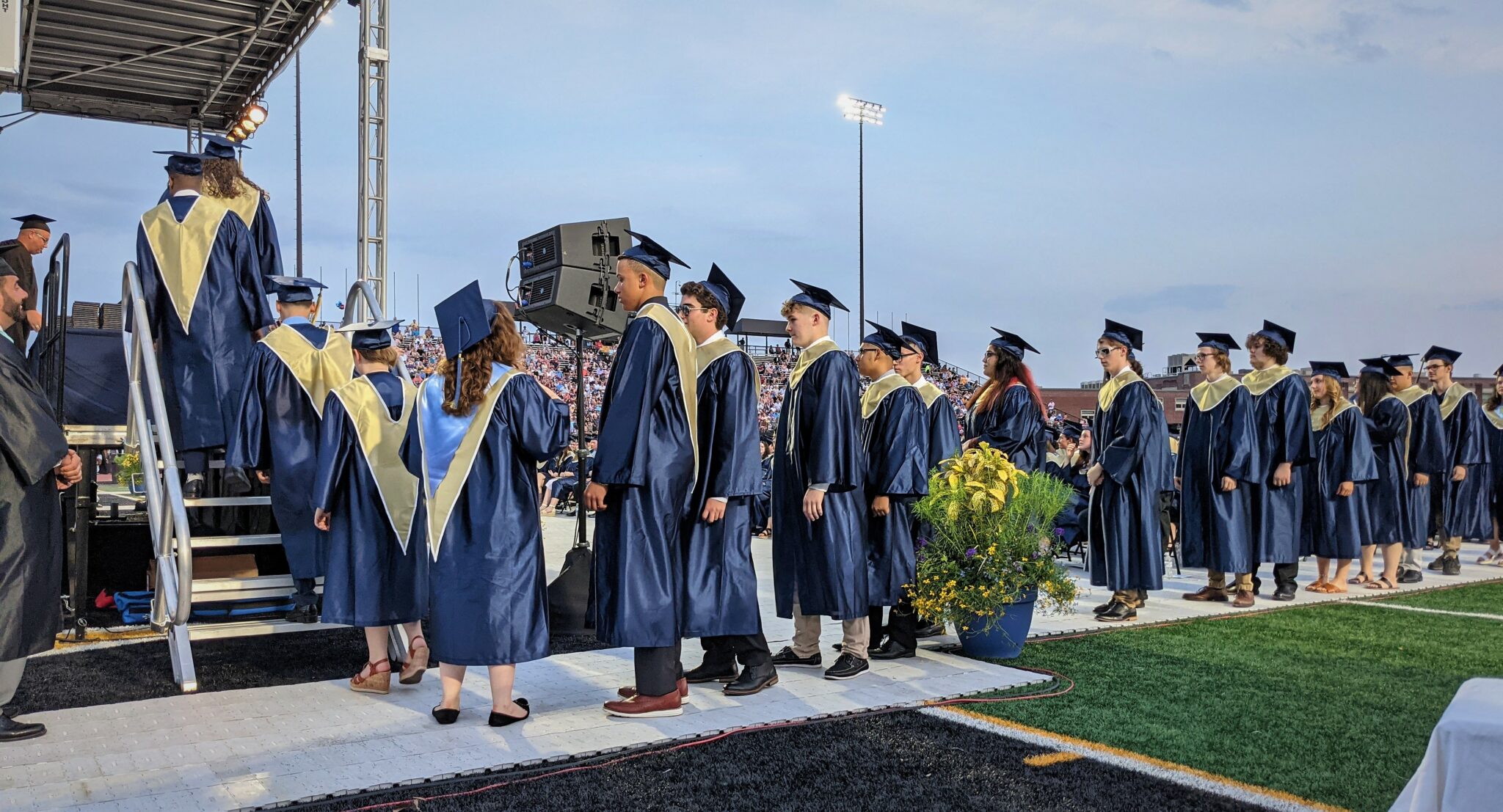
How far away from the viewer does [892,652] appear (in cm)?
642

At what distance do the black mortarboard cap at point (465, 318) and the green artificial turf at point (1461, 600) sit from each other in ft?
25.0

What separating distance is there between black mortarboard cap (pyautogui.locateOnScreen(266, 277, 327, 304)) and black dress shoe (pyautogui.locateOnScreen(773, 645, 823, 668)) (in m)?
3.42

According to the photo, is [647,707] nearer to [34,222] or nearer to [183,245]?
[183,245]

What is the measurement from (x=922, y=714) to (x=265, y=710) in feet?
9.71

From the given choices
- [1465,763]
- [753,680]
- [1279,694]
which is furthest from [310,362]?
[1465,763]

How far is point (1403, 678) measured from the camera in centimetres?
584

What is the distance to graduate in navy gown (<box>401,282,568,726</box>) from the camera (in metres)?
4.68

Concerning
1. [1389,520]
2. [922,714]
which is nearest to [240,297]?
[922,714]

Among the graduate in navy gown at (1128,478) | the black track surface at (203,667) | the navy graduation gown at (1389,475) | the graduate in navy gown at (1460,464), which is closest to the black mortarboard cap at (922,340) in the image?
the graduate in navy gown at (1128,478)

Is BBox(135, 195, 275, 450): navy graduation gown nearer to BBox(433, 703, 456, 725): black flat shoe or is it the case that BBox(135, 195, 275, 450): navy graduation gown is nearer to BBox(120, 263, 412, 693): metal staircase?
BBox(120, 263, 412, 693): metal staircase

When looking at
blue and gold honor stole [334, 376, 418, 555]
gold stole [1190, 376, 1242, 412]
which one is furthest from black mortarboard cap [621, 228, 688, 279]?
gold stole [1190, 376, 1242, 412]

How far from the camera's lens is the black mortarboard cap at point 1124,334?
8.00 metres

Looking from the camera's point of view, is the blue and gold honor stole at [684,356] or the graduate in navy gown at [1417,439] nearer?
the blue and gold honor stole at [684,356]

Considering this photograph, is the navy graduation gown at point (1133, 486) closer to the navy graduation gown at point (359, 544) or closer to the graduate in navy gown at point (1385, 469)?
the graduate in navy gown at point (1385, 469)
